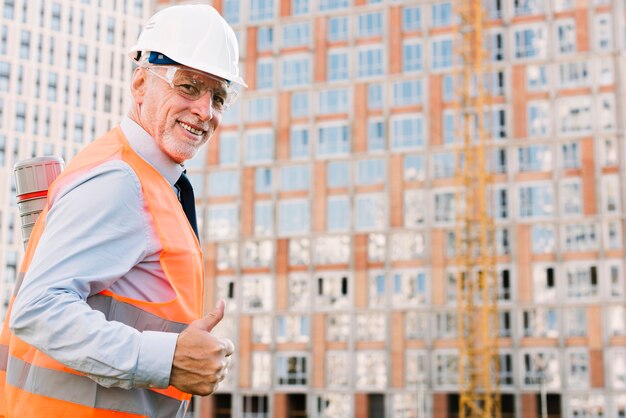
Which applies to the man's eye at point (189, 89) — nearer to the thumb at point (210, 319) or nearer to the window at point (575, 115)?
the thumb at point (210, 319)

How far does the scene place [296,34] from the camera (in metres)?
53.9

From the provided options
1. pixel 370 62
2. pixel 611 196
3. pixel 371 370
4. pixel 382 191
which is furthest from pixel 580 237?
pixel 370 62

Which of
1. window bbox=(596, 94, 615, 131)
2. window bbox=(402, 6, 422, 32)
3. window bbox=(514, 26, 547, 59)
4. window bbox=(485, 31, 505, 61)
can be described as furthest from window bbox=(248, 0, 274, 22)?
window bbox=(596, 94, 615, 131)

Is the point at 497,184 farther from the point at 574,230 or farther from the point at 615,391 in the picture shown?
the point at 615,391

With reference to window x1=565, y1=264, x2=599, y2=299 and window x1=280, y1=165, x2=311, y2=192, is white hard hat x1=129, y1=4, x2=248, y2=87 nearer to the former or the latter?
window x1=565, y1=264, x2=599, y2=299

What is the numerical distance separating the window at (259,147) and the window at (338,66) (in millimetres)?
4758

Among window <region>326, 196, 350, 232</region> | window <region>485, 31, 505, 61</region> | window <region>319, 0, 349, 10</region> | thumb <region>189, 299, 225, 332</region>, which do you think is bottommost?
thumb <region>189, 299, 225, 332</region>

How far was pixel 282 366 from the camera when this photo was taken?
49312 millimetres

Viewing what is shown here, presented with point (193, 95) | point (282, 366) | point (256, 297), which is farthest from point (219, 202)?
point (193, 95)

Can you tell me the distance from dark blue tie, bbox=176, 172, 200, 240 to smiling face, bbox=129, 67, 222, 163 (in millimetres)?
115

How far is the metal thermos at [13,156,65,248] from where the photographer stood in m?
2.68

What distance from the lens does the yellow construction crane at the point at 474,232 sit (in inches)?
1832

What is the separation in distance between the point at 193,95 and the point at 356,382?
4651 cm

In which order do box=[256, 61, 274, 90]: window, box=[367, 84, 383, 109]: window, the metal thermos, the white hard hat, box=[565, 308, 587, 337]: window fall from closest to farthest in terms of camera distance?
the white hard hat, the metal thermos, box=[565, 308, 587, 337]: window, box=[367, 84, 383, 109]: window, box=[256, 61, 274, 90]: window
